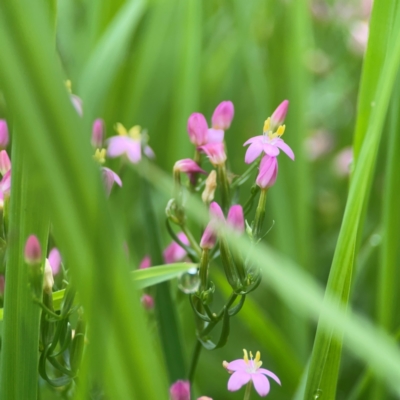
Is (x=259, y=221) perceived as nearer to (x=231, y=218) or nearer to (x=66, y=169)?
(x=231, y=218)

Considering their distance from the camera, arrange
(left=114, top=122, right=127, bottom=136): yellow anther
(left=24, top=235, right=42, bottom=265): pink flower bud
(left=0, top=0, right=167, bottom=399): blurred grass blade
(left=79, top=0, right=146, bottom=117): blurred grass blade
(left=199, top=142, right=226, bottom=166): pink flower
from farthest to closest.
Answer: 1. (left=79, top=0, right=146, bottom=117): blurred grass blade
2. (left=114, top=122, right=127, bottom=136): yellow anther
3. (left=199, top=142, right=226, bottom=166): pink flower
4. (left=24, top=235, right=42, bottom=265): pink flower bud
5. (left=0, top=0, right=167, bottom=399): blurred grass blade

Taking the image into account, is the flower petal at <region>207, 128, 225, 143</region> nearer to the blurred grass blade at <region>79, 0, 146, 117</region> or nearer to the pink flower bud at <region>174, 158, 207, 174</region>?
the pink flower bud at <region>174, 158, 207, 174</region>

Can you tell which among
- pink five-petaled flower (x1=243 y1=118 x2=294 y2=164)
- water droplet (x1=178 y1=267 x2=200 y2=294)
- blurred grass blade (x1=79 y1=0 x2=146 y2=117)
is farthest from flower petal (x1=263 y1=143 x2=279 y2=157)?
blurred grass blade (x1=79 y1=0 x2=146 y2=117)

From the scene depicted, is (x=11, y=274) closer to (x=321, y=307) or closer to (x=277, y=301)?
(x=321, y=307)

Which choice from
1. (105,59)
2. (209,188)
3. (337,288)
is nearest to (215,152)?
(209,188)

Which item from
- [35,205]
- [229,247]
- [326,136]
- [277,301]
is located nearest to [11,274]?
[35,205]

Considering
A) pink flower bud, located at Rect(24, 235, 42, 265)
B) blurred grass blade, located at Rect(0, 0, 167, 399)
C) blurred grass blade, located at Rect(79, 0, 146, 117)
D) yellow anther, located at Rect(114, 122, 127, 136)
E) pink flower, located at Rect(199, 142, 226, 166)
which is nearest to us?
blurred grass blade, located at Rect(0, 0, 167, 399)

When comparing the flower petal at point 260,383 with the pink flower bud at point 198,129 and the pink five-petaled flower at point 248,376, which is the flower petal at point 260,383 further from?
the pink flower bud at point 198,129

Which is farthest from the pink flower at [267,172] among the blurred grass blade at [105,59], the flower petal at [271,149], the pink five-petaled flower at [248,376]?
the blurred grass blade at [105,59]
